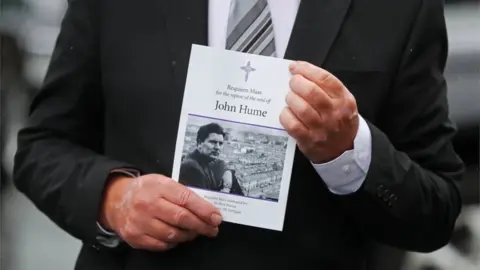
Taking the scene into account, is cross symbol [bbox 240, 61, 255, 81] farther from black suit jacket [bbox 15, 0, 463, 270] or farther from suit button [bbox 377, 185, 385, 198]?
suit button [bbox 377, 185, 385, 198]

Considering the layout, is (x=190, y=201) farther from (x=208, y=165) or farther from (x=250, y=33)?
(x=250, y=33)

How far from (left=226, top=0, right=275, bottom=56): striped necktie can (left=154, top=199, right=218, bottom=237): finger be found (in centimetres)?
26

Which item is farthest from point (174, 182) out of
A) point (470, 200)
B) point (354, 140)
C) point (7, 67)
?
point (7, 67)

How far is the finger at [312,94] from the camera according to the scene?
118 cm

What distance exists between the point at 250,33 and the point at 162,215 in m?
0.31

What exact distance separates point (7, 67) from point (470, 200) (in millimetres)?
2233

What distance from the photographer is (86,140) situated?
1.47m

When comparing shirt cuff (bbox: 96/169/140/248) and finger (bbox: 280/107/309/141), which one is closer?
finger (bbox: 280/107/309/141)

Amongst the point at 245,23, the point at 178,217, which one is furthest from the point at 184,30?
the point at 178,217

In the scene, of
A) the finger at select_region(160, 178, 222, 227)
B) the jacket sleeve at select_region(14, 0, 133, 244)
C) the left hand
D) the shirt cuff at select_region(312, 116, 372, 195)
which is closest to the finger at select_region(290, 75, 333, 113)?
the left hand

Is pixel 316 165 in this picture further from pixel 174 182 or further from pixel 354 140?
pixel 174 182

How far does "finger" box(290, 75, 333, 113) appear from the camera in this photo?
46.6 inches

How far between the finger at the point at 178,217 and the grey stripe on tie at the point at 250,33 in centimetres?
26

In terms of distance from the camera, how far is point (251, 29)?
133 centimetres
